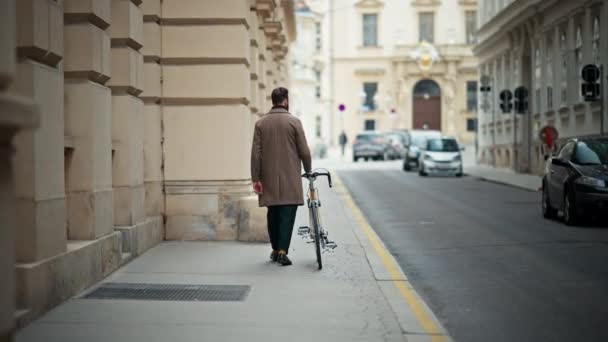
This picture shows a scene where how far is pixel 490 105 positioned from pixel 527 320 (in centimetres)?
4154

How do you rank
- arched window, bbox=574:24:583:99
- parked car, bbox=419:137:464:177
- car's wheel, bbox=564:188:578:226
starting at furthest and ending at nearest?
1. parked car, bbox=419:137:464:177
2. arched window, bbox=574:24:583:99
3. car's wheel, bbox=564:188:578:226

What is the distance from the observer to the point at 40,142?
769 centimetres

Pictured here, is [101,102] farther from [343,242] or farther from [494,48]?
[494,48]

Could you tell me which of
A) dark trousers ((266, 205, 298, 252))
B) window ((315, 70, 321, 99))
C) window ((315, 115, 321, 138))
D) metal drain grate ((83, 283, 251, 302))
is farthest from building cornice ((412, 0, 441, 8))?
metal drain grate ((83, 283, 251, 302))

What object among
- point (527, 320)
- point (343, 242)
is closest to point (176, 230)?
point (343, 242)

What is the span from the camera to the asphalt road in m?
7.85

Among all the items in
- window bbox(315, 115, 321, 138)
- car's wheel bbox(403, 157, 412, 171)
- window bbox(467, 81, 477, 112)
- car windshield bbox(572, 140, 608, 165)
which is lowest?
car's wheel bbox(403, 157, 412, 171)

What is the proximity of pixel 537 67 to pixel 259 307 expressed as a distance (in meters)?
31.7

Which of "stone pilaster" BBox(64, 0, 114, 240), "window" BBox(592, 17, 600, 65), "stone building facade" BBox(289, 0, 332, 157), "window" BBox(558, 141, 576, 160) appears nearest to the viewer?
"stone pilaster" BBox(64, 0, 114, 240)

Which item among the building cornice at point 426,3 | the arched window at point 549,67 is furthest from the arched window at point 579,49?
the building cornice at point 426,3

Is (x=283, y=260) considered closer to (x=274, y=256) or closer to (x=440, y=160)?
(x=274, y=256)

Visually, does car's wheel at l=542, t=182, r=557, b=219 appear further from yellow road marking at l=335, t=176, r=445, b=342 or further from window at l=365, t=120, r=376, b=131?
window at l=365, t=120, r=376, b=131

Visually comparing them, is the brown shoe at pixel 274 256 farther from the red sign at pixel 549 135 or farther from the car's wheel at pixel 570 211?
the red sign at pixel 549 135

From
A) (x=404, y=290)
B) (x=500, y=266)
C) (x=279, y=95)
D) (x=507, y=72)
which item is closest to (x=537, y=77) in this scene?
(x=507, y=72)
